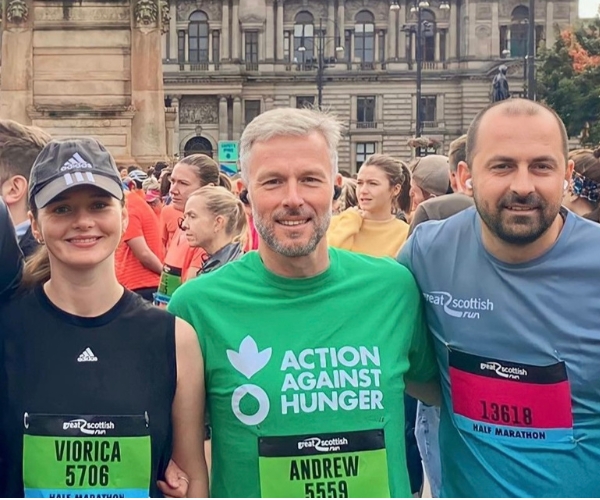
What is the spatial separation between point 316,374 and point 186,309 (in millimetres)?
469

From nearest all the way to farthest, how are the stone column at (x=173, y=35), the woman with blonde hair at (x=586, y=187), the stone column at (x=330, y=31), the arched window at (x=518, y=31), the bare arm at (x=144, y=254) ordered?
1. the woman with blonde hair at (x=586, y=187)
2. the bare arm at (x=144, y=254)
3. the arched window at (x=518, y=31)
4. the stone column at (x=173, y=35)
5. the stone column at (x=330, y=31)

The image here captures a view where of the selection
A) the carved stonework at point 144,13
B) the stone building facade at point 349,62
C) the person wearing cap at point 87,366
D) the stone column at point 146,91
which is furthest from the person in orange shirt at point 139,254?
the stone building facade at point 349,62

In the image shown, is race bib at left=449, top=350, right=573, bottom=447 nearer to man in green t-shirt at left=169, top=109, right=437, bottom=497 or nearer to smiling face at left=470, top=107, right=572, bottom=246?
man in green t-shirt at left=169, top=109, right=437, bottom=497

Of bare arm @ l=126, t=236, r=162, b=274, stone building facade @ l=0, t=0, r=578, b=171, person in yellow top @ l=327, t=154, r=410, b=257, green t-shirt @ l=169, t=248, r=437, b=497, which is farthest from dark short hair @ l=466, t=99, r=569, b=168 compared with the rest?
stone building facade @ l=0, t=0, r=578, b=171

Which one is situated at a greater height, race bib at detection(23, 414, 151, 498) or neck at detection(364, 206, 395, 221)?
neck at detection(364, 206, 395, 221)

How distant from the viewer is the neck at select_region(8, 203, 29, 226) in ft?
14.1

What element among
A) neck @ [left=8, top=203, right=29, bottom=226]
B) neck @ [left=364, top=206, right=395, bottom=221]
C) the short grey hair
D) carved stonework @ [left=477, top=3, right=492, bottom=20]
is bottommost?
neck @ [left=364, top=206, right=395, bottom=221]

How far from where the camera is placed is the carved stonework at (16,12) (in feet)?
63.6

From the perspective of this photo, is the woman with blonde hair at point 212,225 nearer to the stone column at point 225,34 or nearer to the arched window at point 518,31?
the stone column at point 225,34

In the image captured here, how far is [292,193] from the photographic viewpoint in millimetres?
2936

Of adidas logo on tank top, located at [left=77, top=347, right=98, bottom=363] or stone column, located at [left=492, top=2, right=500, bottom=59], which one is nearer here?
adidas logo on tank top, located at [left=77, top=347, right=98, bottom=363]

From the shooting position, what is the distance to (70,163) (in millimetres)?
2914

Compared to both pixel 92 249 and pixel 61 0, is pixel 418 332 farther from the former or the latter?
pixel 61 0

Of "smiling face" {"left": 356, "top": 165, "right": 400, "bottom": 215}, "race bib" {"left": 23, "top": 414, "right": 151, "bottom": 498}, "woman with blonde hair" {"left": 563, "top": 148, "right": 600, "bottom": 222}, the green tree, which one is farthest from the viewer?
the green tree
